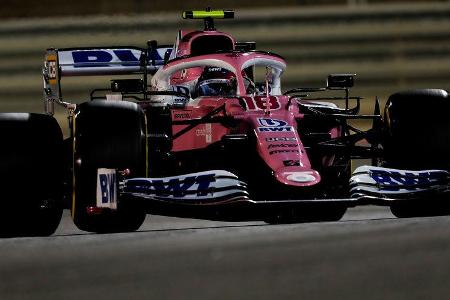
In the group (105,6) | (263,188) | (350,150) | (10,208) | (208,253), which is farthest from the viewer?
(105,6)

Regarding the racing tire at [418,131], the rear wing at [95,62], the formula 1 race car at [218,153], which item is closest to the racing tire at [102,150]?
the formula 1 race car at [218,153]

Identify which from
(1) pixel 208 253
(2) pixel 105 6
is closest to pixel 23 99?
(2) pixel 105 6

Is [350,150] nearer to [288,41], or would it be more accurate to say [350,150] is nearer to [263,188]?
[263,188]

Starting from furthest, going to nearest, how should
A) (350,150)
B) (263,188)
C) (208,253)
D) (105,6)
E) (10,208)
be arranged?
(105,6), (350,150), (263,188), (10,208), (208,253)

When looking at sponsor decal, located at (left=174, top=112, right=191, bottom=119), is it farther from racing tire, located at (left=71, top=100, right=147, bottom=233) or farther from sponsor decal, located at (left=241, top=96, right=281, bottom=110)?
racing tire, located at (left=71, top=100, right=147, bottom=233)

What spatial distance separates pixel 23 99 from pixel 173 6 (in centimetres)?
180

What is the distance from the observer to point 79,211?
23.2 feet

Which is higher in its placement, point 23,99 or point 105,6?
point 105,6

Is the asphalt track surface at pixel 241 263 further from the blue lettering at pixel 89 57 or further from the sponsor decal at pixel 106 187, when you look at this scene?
the blue lettering at pixel 89 57

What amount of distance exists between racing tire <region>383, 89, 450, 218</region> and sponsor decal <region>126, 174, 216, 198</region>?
61.9 inches

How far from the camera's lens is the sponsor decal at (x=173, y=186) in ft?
23.2

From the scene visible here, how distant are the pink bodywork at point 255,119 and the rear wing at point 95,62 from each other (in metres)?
1.16

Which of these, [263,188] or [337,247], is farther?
[263,188]

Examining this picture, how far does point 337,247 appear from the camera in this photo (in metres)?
5.83
